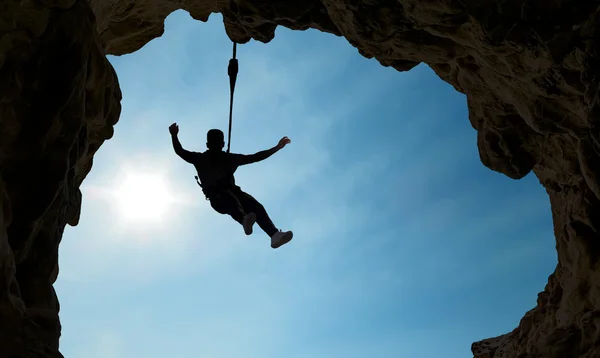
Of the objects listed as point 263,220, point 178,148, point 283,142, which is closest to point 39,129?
point 263,220

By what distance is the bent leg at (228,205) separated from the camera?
895 cm

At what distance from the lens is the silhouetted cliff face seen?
3.81m

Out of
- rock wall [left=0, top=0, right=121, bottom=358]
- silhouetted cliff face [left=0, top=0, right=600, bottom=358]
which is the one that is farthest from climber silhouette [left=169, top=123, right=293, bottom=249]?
rock wall [left=0, top=0, right=121, bottom=358]

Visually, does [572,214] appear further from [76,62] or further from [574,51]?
[76,62]

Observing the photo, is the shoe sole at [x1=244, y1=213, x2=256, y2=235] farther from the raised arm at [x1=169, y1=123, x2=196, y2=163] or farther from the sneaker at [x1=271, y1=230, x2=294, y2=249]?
the raised arm at [x1=169, y1=123, x2=196, y2=163]

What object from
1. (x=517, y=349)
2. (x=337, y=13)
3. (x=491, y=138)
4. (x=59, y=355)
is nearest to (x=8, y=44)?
(x=59, y=355)

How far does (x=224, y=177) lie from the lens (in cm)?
931

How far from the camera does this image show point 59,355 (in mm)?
3508

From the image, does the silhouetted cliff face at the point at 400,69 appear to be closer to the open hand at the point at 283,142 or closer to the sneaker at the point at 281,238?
the open hand at the point at 283,142

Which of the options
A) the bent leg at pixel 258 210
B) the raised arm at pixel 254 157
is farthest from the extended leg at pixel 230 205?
the raised arm at pixel 254 157

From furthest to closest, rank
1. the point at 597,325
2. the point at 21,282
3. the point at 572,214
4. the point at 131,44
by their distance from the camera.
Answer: the point at 131,44
the point at 572,214
the point at 597,325
the point at 21,282

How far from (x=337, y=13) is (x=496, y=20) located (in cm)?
234

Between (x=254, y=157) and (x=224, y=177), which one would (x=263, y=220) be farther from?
(x=254, y=157)

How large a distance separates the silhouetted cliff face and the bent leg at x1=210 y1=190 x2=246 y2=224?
313 centimetres
